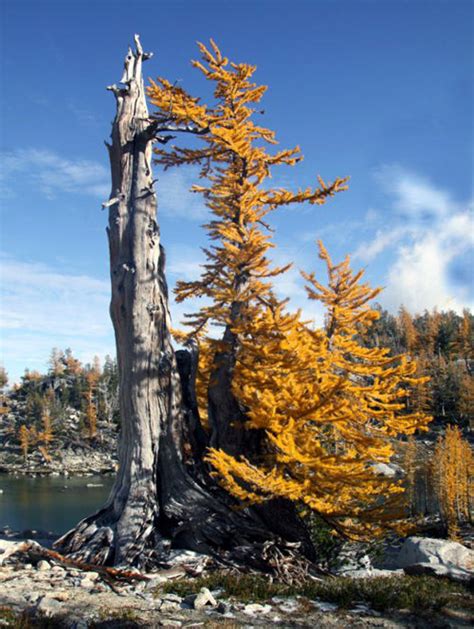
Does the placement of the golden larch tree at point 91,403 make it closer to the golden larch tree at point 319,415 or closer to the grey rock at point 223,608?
the golden larch tree at point 319,415

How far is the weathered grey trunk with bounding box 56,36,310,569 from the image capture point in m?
9.66

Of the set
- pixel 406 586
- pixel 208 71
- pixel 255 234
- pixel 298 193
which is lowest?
pixel 406 586

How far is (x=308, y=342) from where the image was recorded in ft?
34.4

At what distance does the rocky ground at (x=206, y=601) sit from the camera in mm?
5938

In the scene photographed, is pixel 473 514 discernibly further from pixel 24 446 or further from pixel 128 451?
pixel 24 446

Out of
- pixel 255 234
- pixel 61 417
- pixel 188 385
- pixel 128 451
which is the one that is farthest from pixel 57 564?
pixel 61 417

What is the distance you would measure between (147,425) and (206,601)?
4294 mm

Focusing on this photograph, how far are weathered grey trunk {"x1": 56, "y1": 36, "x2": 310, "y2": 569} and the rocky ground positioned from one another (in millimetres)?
1118

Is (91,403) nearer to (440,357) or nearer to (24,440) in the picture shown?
(24,440)

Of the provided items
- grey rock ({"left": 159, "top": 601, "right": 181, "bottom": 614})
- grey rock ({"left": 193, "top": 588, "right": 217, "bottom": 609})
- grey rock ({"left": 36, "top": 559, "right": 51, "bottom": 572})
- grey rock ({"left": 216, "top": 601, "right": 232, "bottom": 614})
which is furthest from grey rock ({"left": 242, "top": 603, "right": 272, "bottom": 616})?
grey rock ({"left": 36, "top": 559, "right": 51, "bottom": 572})

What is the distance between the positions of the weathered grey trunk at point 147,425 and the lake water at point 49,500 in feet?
72.5

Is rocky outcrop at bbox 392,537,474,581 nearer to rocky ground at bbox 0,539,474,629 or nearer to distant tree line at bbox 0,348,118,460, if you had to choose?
rocky ground at bbox 0,539,474,629

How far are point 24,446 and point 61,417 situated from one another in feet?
43.8

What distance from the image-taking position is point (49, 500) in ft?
149
